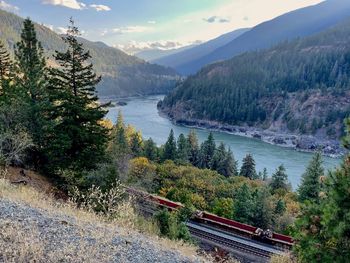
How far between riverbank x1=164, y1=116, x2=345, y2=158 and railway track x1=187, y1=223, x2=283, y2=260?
64.2 m

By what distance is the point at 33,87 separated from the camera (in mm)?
21703

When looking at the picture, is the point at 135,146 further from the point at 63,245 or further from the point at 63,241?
the point at 63,245

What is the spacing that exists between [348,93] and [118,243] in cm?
13476

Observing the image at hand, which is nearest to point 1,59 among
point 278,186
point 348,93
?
point 278,186

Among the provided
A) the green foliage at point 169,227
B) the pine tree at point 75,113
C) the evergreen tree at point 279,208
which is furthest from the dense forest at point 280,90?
the green foliage at point 169,227

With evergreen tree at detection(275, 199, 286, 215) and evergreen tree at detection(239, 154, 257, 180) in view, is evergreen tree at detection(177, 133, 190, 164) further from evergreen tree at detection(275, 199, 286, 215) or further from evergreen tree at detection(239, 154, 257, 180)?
evergreen tree at detection(275, 199, 286, 215)

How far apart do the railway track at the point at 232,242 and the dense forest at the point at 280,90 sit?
99.0 m

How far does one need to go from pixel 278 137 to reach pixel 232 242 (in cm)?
8979

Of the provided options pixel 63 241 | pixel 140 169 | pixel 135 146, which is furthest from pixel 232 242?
pixel 135 146

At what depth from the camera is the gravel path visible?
18.2 ft

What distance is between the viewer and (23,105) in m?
19.9

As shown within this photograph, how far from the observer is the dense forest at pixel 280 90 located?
123m

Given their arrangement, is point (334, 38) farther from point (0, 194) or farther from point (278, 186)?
point (0, 194)

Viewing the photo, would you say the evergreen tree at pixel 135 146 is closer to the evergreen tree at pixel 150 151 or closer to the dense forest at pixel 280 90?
the evergreen tree at pixel 150 151
